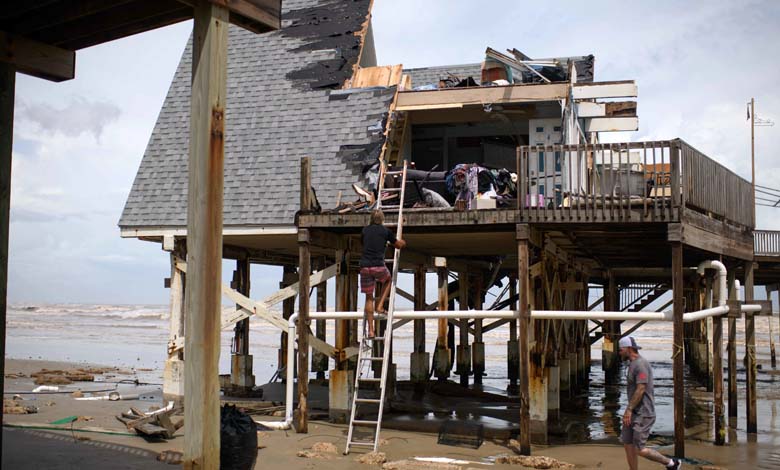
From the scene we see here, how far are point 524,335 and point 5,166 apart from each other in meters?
8.09

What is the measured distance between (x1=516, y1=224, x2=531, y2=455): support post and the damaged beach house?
1.2 inches

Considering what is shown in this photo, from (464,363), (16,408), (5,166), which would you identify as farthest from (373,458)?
(464,363)

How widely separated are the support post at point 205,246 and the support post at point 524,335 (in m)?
7.54

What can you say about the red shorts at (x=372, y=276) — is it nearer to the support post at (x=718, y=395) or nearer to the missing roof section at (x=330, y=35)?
the support post at (x=718, y=395)

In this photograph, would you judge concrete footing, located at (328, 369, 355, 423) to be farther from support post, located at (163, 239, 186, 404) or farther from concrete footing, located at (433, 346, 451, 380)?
concrete footing, located at (433, 346, 451, 380)

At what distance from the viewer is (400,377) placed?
88.7ft

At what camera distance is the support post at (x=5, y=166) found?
612 cm

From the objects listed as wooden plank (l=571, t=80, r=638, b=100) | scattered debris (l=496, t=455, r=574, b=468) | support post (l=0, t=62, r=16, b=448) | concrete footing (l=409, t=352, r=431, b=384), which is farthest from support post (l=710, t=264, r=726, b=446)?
support post (l=0, t=62, r=16, b=448)

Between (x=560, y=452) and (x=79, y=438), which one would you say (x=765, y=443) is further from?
(x=79, y=438)

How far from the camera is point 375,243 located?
12648 millimetres

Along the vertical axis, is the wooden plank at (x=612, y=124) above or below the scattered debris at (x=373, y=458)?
above

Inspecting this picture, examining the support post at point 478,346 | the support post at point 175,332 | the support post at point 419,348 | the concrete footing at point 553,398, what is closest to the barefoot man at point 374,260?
the concrete footing at point 553,398

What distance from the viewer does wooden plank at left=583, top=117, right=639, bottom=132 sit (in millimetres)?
16938

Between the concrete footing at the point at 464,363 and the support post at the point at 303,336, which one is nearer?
the support post at the point at 303,336
